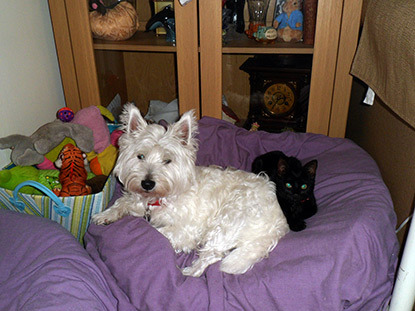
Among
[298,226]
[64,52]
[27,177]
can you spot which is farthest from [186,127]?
[64,52]

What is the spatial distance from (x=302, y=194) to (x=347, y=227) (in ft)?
0.98

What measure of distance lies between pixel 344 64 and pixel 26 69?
1.99 meters

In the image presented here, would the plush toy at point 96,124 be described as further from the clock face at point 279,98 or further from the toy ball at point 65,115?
the clock face at point 279,98

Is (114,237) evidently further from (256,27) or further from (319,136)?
(256,27)

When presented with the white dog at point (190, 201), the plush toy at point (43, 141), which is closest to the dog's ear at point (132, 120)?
the white dog at point (190, 201)

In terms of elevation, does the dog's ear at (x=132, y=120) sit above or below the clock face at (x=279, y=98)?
above

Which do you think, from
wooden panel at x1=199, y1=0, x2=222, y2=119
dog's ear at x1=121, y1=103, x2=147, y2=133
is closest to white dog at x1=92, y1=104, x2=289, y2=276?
dog's ear at x1=121, y1=103, x2=147, y2=133

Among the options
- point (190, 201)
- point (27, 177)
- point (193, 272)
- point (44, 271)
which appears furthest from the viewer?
point (27, 177)

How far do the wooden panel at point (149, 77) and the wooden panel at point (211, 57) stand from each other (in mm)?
241

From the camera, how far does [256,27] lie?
249 centimetres

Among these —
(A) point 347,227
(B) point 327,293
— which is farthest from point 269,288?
(A) point 347,227

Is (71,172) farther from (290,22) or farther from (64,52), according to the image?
(290,22)

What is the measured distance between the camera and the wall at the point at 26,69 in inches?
86.0

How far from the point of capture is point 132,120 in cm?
184
